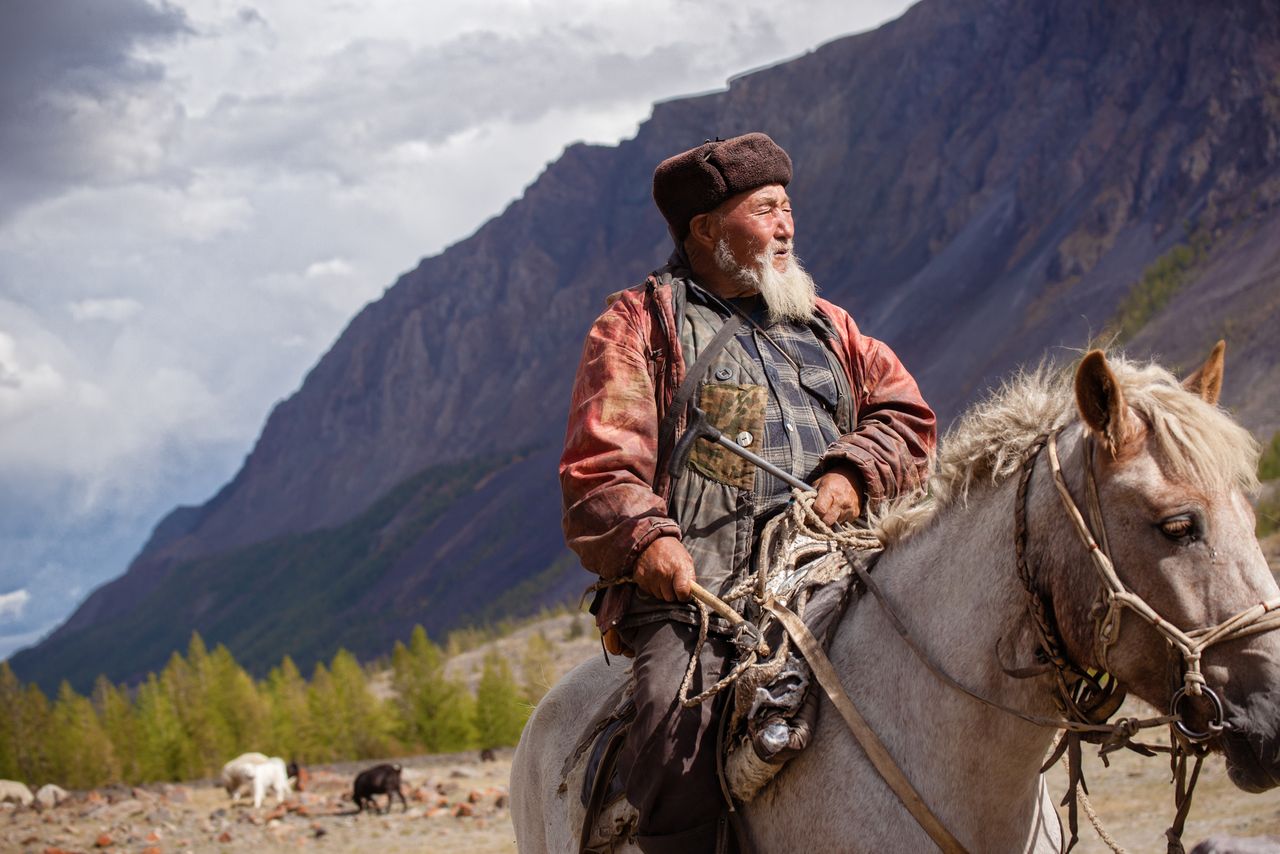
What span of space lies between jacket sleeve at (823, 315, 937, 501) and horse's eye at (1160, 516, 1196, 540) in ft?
3.76

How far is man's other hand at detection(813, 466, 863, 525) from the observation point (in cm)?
332

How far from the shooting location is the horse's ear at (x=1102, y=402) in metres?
2.29

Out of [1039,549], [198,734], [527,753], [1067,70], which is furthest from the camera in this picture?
[1067,70]

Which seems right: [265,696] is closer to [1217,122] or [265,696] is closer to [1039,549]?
[1039,549]

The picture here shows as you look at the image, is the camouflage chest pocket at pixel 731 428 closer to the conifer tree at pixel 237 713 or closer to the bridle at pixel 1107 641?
the bridle at pixel 1107 641

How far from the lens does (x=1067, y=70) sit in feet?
452

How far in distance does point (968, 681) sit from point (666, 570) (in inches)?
33.0

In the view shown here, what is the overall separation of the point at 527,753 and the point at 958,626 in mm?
2204

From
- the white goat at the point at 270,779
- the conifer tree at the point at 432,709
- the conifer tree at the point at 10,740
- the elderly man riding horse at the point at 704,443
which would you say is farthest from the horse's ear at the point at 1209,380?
the conifer tree at the point at 10,740

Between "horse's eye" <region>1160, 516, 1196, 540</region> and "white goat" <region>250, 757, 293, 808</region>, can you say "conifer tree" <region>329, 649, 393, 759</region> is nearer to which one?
"white goat" <region>250, 757, 293, 808</region>

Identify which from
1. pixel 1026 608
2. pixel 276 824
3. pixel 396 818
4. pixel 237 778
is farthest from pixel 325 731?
pixel 1026 608

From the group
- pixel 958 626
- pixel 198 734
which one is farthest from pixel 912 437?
pixel 198 734

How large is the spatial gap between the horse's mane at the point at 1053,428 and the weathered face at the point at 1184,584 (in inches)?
1.5

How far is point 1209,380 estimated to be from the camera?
2539 mm
